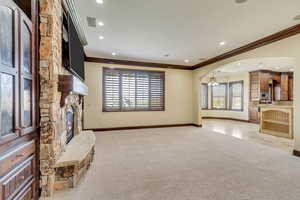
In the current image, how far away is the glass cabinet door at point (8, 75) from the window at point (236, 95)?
10441 millimetres

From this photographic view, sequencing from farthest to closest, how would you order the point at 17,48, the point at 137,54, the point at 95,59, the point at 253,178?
the point at 95,59 < the point at 137,54 < the point at 253,178 < the point at 17,48

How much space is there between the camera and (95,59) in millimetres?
6188

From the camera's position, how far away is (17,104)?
153 cm

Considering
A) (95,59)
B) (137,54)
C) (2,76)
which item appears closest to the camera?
(2,76)

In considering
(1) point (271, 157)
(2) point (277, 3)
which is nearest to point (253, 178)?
(1) point (271, 157)

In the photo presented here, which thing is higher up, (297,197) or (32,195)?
(32,195)

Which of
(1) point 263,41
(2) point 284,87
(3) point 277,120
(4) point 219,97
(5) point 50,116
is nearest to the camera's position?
(5) point 50,116

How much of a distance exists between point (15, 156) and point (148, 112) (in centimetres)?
568

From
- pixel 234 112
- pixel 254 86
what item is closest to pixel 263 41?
pixel 254 86

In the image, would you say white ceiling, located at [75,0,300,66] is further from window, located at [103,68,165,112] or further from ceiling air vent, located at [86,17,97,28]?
window, located at [103,68,165,112]

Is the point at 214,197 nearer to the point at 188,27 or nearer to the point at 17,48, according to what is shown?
the point at 17,48

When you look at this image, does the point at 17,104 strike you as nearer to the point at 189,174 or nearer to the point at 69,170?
the point at 69,170

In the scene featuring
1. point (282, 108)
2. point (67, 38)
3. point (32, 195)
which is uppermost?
point (67, 38)

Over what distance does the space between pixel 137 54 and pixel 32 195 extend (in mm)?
4960
